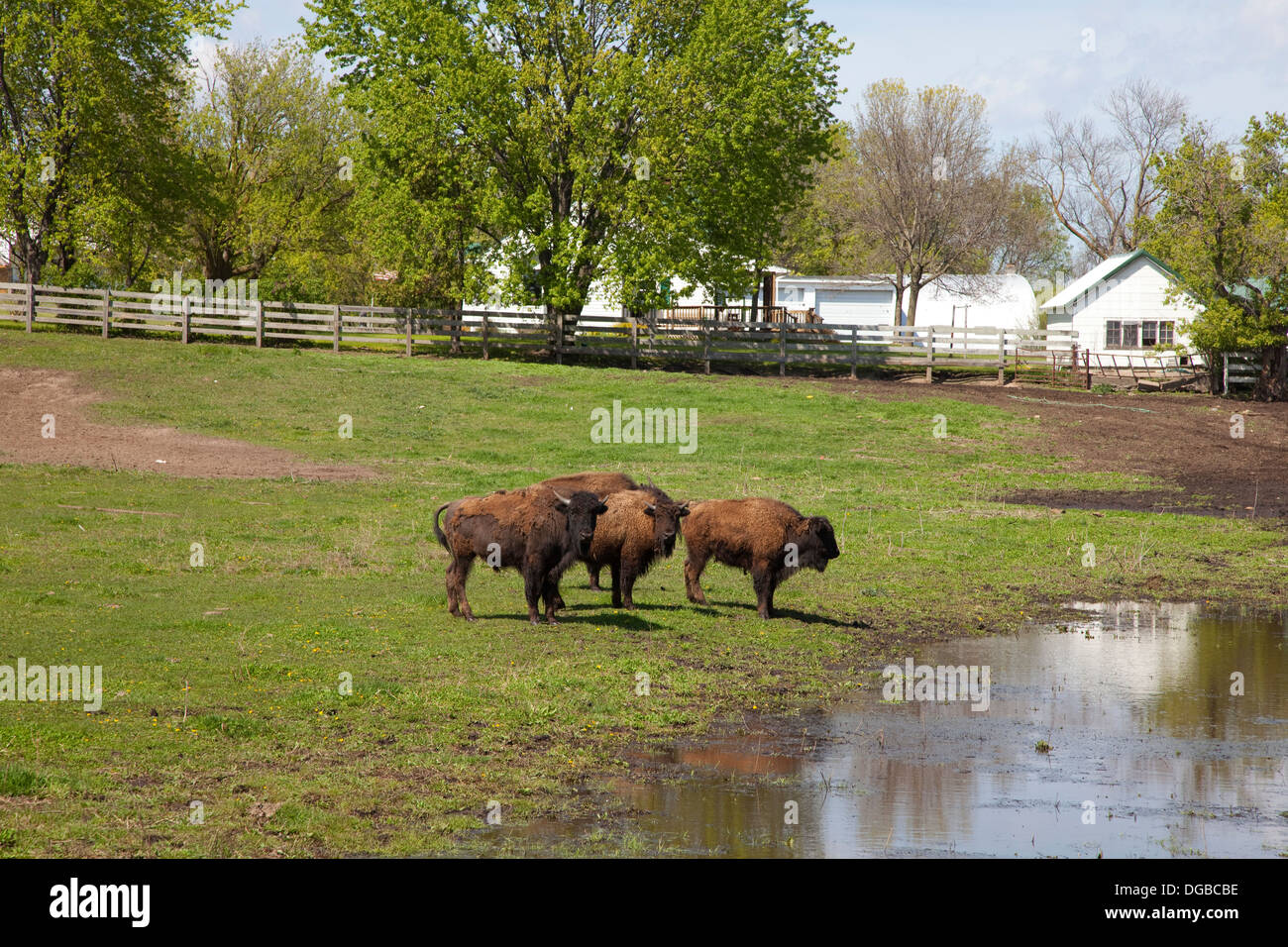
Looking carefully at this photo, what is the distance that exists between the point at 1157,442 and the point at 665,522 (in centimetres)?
2320

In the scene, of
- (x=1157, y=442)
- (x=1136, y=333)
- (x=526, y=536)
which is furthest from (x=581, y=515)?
(x=1136, y=333)

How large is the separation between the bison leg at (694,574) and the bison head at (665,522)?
0.61 metres

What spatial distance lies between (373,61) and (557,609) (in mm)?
36162

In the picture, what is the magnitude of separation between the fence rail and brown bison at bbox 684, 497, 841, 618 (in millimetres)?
28870

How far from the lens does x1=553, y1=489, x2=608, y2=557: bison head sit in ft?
45.7

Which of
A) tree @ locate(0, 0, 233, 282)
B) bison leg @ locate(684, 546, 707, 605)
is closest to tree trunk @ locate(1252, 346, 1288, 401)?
bison leg @ locate(684, 546, 707, 605)

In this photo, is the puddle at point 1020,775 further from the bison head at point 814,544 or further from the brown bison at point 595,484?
the brown bison at point 595,484

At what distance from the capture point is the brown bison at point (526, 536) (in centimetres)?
1384

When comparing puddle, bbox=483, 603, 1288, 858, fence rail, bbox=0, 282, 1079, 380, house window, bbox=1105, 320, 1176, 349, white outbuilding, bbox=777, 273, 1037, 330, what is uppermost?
white outbuilding, bbox=777, 273, 1037, 330

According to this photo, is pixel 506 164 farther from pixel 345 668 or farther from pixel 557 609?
pixel 345 668

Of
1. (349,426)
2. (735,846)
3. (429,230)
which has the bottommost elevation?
(735,846)

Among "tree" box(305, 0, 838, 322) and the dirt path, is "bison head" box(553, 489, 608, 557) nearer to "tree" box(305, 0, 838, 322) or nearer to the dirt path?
the dirt path

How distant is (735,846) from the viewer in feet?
25.5
